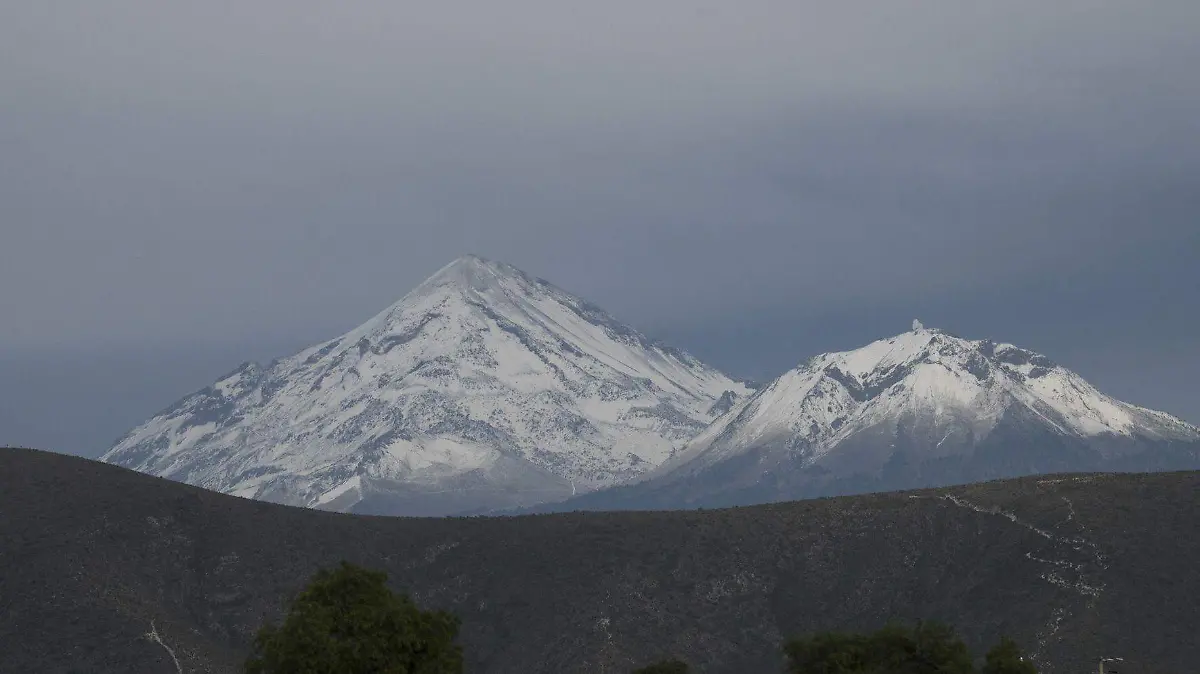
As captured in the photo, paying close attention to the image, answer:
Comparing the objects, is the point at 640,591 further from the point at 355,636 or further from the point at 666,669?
the point at 355,636

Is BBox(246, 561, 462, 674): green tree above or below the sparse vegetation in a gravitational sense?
above

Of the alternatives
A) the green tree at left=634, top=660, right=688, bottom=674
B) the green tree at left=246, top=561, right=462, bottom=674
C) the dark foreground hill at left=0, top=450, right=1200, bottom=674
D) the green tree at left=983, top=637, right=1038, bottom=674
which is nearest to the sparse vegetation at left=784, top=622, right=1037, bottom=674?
the green tree at left=983, top=637, right=1038, bottom=674

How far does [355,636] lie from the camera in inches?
3999

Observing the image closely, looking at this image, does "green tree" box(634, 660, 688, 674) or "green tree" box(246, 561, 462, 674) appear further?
"green tree" box(634, 660, 688, 674)

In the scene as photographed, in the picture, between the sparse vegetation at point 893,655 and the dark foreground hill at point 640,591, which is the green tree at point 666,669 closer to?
the sparse vegetation at point 893,655

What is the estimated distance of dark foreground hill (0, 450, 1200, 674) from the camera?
16712 cm

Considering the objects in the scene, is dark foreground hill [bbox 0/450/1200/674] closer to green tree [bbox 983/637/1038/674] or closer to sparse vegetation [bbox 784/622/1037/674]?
green tree [bbox 983/637/1038/674]

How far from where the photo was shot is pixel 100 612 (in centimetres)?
17038

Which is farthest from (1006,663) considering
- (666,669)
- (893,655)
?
(666,669)

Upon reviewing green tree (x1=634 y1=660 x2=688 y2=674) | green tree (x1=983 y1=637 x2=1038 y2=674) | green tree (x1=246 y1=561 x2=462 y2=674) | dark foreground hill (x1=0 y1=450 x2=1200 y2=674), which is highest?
dark foreground hill (x1=0 y1=450 x2=1200 y2=674)

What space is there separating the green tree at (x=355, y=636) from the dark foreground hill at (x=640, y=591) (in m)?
64.0

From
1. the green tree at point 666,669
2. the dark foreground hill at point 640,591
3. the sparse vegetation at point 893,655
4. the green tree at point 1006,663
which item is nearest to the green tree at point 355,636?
the green tree at point 666,669

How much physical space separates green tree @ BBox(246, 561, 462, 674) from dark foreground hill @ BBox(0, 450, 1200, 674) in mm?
64003

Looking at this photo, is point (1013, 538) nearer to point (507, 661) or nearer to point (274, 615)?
point (507, 661)
